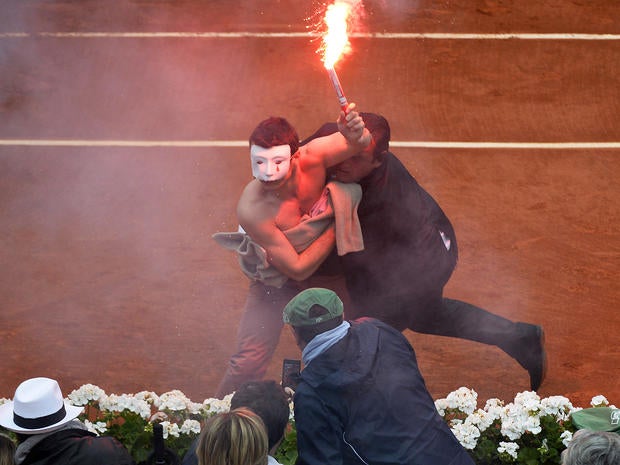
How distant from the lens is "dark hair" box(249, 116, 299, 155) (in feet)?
25.3

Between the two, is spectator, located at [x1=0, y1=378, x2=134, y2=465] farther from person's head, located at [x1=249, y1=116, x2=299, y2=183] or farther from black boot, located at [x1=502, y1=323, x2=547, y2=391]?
black boot, located at [x1=502, y1=323, x2=547, y2=391]

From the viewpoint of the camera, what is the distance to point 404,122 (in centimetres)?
1309

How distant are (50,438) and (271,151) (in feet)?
7.97

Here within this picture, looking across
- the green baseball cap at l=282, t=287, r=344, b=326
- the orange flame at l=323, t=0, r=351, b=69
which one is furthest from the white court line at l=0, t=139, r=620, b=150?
the green baseball cap at l=282, t=287, r=344, b=326

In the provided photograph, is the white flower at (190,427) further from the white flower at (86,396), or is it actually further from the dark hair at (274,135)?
the dark hair at (274,135)

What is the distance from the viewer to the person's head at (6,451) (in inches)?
225

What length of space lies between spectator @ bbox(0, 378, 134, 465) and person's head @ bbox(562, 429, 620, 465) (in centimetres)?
230

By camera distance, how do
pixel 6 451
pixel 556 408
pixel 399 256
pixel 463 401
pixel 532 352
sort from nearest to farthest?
pixel 6 451 < pixel 556 408 < pixel 463 401 < pixel 399 256 < pixel 532 352

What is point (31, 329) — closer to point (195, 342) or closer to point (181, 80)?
point (195, 342)

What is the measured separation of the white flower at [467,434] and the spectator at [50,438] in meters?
2.28

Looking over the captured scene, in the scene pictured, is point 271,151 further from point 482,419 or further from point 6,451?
point 6,451

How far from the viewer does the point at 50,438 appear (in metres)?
6.23

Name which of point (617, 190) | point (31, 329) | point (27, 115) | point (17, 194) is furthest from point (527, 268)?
point (27, 115)

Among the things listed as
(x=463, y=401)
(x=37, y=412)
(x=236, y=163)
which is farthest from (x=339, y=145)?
(x=236, y=163)
